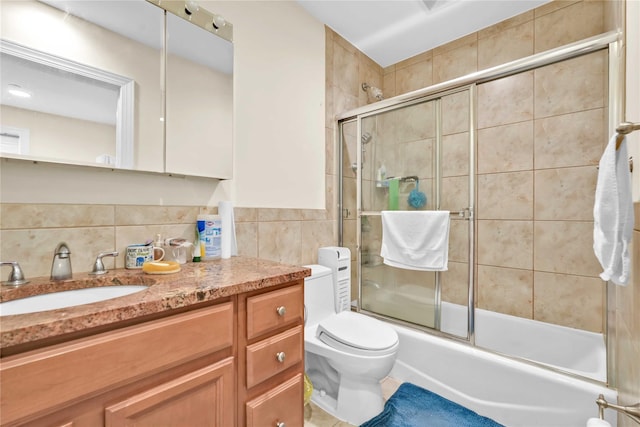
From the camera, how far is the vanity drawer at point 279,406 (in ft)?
2.92

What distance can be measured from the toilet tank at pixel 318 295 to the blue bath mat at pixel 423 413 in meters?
0.58

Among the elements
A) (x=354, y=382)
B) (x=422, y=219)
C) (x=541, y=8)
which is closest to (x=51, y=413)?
(x=354, y=382)

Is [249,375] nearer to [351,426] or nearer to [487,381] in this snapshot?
[351,426]

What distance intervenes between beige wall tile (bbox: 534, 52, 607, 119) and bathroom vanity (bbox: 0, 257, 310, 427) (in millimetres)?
2088

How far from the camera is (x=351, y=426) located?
4.62ft

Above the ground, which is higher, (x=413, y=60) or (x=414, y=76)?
(x=413, y=60)

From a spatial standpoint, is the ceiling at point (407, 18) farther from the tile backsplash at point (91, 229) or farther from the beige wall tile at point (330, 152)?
the tile backsplash at point (91, 229)

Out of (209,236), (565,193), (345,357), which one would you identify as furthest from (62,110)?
(565,193)

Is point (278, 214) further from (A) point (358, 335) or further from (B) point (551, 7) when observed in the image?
(B) point (551, 7)

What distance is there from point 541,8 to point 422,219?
172 centimetres

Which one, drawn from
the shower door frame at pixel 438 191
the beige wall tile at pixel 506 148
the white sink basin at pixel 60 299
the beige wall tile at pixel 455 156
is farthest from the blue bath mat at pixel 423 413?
the beige wall tile at pixel 506 148

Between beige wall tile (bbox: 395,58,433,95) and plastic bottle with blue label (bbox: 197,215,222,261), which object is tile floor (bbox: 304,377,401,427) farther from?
beige wall tile (bbox: 395,58,433,95)

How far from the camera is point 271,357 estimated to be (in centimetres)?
93

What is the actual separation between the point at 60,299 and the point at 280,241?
41.7 inches
